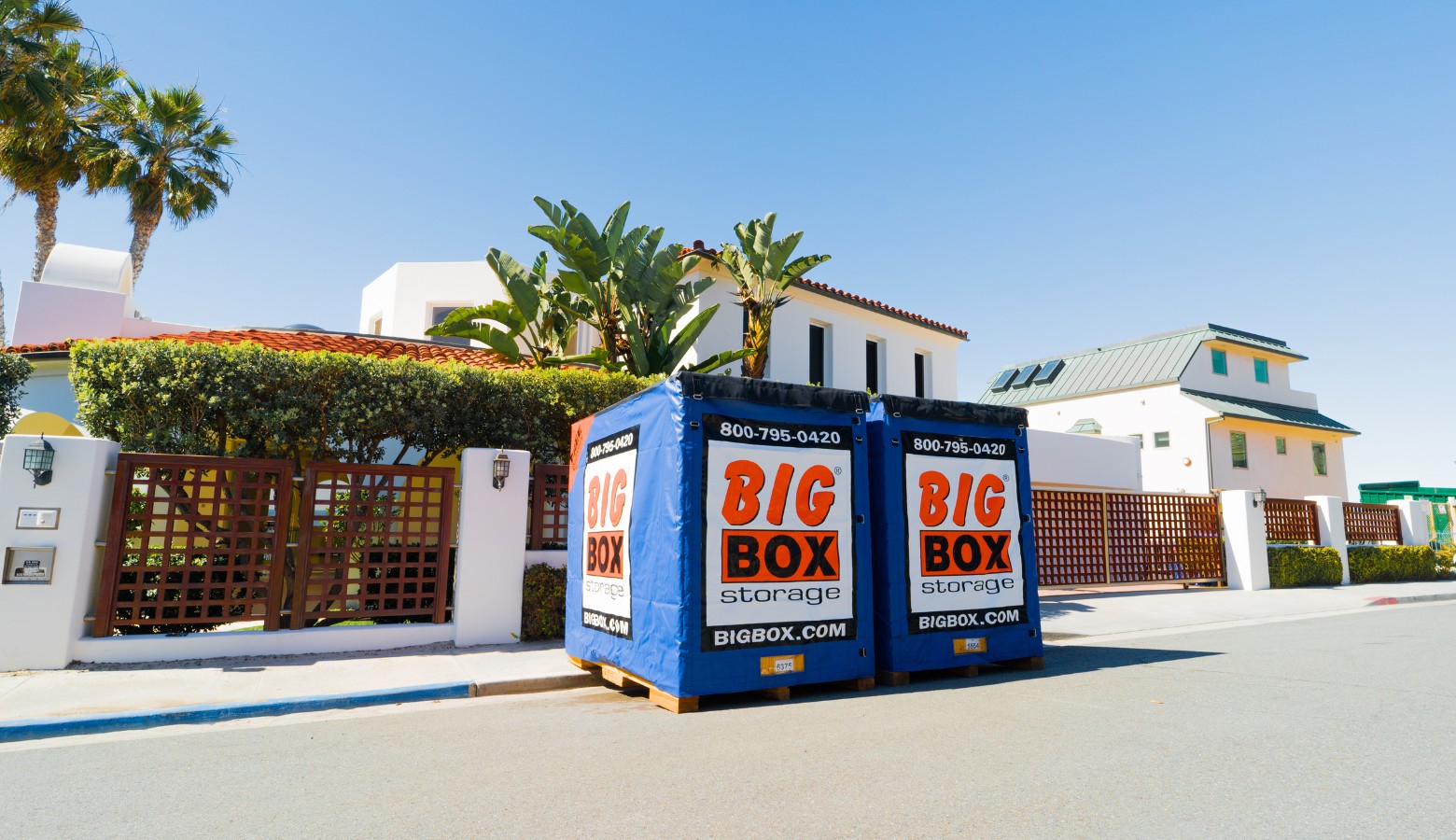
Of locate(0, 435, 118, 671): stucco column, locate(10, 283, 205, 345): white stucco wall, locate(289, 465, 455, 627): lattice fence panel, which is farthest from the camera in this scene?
locate(10, 283, 205, 345): white stucco wall

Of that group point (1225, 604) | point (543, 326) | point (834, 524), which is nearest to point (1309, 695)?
point (834, 524)

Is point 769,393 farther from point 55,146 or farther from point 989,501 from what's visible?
point 55,146

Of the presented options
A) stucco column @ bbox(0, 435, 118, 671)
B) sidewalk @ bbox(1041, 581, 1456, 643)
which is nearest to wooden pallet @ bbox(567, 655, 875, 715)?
sidewalk @ bbox(1041, 581, 1456, 643)

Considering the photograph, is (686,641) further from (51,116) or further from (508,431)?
(51,116)

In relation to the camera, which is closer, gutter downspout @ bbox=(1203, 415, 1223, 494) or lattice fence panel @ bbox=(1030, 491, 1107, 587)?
lattice fence panel @ bbox=(1030, 491, 1107, 587)

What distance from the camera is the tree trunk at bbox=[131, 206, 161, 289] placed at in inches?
878

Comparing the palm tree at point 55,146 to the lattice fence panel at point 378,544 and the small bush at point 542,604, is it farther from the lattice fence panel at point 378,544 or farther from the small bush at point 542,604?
the small bush at point 542,604

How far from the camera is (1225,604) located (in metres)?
14.4

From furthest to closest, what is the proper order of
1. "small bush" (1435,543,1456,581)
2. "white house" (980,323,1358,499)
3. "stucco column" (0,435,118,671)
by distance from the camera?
"white house" (980,323,1358,499), "small bush" (1435,543,1456,581), "stucco column" (0,435,118,671)

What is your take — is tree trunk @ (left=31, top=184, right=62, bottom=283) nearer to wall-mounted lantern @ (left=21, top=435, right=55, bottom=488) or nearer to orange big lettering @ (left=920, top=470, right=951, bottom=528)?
wall-mounted lantern @ (left=21, top=435, right=55, bottom=488)

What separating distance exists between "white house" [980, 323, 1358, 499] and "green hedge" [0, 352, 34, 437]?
27.3 m

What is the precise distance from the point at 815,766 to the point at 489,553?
6.07m

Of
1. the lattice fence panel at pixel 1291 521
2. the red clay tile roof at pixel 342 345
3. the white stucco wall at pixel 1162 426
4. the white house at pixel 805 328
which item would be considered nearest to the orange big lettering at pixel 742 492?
the red clay tile roof at pixel 342 345

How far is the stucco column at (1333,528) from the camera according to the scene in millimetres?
19422
